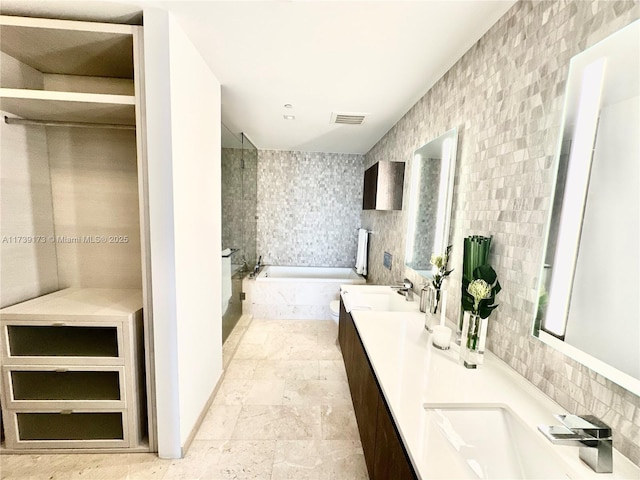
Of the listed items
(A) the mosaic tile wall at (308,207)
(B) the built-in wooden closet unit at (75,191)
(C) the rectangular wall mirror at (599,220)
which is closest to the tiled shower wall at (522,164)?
(C) the rectangular wall mirror at (599,220)

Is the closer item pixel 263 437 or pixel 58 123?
pixel 58 123

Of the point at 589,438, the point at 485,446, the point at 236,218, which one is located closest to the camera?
the point at 589,438

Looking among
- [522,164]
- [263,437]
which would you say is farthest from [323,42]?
[263,437]

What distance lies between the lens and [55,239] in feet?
5.70

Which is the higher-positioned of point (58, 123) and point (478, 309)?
point (58, 123)

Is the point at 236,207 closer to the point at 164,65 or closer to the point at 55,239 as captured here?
the point at 55,239

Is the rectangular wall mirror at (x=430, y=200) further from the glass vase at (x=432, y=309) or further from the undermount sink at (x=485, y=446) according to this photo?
the undermount sink at (x=485, y=446)

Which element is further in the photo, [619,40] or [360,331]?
[360,331]

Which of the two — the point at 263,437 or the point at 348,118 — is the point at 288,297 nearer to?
the point at 263,437

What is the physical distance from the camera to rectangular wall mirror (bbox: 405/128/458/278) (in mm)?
1658

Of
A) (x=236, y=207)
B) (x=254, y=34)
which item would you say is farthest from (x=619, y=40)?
(x=236, y=207)

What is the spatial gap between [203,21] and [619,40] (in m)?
1.66

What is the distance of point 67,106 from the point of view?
54.6 inches

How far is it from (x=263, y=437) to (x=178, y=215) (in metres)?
1.53
